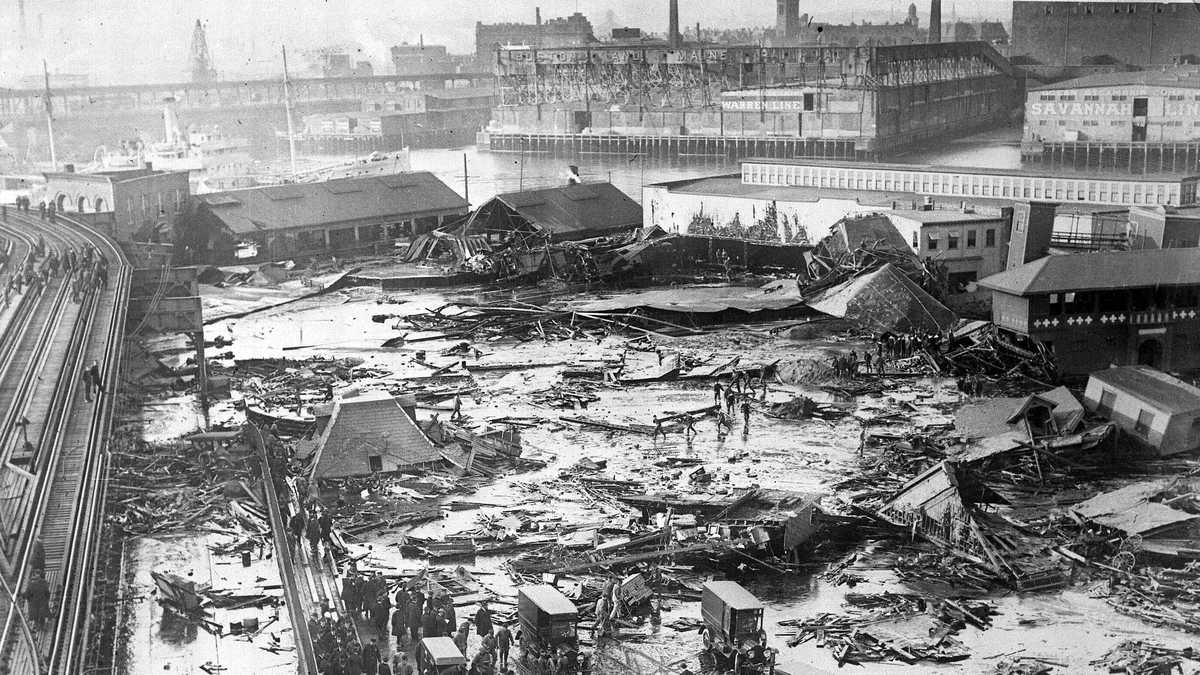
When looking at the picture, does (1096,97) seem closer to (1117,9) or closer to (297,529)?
(1117,9)

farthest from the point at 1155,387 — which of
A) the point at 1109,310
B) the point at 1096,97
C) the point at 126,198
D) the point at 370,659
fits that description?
the point at 1096,97

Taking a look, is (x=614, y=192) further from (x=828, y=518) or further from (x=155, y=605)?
(x=155, y=605)

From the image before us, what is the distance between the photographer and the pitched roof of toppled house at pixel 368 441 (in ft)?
57.8

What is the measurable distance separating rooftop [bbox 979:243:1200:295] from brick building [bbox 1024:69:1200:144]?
41.7 m

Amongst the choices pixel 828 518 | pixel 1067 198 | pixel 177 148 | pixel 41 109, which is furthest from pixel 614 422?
pixel 41 109

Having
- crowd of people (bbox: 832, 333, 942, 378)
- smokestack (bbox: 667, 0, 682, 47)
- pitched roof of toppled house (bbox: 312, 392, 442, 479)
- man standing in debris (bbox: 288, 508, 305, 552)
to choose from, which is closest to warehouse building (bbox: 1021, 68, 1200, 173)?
smokestack (bbox: 667, 0, 682, 47)

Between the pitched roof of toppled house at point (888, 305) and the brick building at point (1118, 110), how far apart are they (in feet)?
131

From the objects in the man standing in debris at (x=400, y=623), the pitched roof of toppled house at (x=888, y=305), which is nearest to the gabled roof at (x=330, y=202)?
the pitched roof of toppled house at (x=888, y=305)

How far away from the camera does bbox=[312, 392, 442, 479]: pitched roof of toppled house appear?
57.8 ft

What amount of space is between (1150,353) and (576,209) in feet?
70.6

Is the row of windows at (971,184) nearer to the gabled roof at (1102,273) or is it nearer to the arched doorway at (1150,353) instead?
the gabled roof at (1102,273)

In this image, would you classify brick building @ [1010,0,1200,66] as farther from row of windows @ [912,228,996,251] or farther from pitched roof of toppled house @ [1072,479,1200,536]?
pitched roof of toppled house @ [1072,479,1200,536]

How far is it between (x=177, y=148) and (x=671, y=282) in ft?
117

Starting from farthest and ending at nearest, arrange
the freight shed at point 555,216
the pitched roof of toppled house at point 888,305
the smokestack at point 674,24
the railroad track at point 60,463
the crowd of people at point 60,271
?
the smokestack at point 674,24 → the freight shed at point 555,216 → the pitched roof of toppled house at point 888,305 → the crowd of people at point 60,271 → the railroad track at point 60,463
